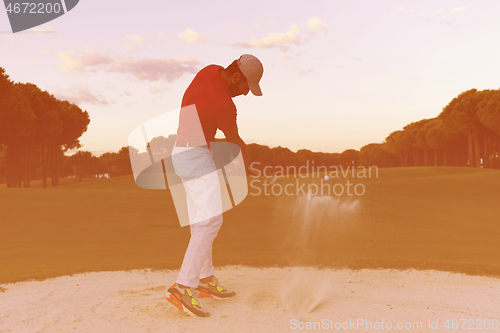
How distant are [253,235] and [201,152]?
7297 mm

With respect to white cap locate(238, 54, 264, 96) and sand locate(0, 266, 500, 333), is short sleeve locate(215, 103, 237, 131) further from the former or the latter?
sand locate(0, 266, 500, 333)

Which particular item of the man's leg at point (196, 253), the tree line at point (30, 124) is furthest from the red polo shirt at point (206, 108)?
the tree line at point (30, 124)

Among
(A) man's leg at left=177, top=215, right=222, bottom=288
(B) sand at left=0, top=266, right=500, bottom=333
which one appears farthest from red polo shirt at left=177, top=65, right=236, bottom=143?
(B) sand at left=0, top=266, right=500, bottom=333

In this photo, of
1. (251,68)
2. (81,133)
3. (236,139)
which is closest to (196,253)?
(236,139)

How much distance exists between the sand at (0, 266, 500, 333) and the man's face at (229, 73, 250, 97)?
2604 mm

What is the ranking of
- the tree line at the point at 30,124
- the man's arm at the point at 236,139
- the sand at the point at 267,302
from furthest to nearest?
the tree line at the point at 30,124, the man's arm at the point at 236,139, the sand at the point at 267,302

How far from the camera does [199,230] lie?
4.46 m

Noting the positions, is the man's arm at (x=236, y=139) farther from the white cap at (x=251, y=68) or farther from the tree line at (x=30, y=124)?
the tree line at (x=30, y=124)

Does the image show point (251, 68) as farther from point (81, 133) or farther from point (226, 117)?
point (81, 133)

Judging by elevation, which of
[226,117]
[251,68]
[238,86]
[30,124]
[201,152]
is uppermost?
[30,124]

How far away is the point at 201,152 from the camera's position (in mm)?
4438

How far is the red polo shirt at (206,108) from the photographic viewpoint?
4.21 m

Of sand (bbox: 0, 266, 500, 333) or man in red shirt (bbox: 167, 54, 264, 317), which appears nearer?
sand (bbox: 0, 266, 500, 333)

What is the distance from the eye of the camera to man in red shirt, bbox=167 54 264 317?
4312mm
